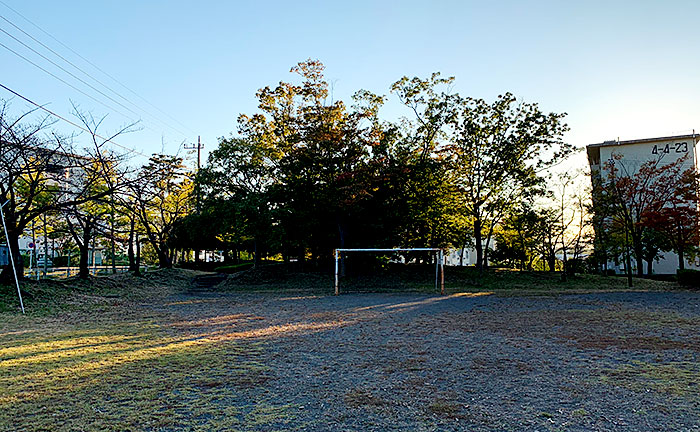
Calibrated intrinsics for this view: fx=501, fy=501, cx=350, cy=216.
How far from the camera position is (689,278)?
18.4m

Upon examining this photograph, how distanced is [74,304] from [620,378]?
12200 millimetres

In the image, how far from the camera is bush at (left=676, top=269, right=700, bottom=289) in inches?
711

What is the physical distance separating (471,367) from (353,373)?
1.38m

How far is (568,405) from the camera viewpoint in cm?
427

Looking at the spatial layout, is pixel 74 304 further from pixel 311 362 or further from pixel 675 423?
pixel 675 423

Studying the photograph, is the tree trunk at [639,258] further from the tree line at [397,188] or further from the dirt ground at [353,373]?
the dirt ground at [353,373]

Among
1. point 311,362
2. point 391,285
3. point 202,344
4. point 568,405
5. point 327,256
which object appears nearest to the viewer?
point 568,405

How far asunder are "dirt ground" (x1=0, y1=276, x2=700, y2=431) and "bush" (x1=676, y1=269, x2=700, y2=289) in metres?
9.18

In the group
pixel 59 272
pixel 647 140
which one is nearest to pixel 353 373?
pixel 59 272

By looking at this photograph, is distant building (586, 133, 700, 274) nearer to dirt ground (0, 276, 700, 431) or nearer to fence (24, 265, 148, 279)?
dirt ground (0, 276, 700, 431)

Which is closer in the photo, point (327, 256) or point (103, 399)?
point (103, 399)

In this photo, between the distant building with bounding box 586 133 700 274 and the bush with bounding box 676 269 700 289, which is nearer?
the bush with bounding box 676 269 700 289

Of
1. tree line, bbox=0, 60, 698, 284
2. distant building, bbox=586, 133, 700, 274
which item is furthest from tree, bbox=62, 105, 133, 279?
distant building, bbox=586, 133, 700, 274

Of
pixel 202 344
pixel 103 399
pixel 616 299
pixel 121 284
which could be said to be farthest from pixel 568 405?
pixel 121 284
